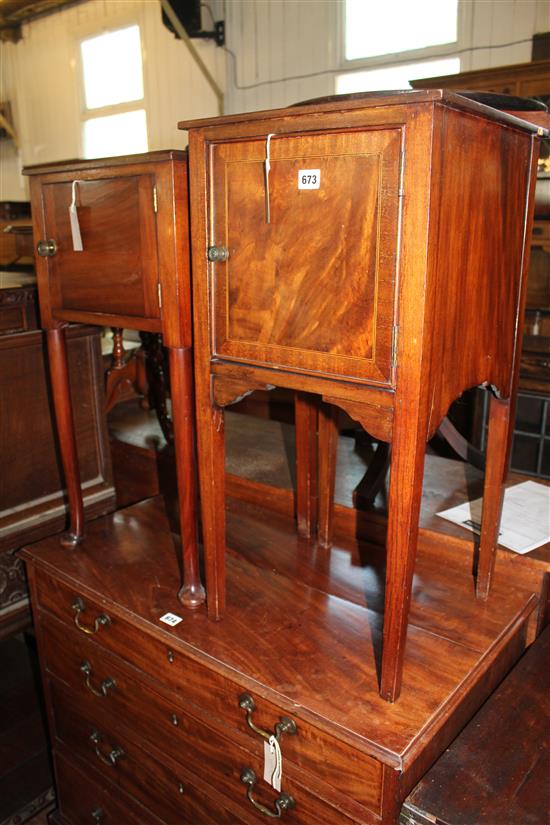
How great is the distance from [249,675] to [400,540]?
392 millimetres

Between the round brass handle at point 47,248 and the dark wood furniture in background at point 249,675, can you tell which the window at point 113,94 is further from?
the dark wood furniture in background at point 249,675

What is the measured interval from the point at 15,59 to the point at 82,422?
628 cm

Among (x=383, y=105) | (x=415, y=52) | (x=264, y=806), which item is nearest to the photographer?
(x=383, y=105)

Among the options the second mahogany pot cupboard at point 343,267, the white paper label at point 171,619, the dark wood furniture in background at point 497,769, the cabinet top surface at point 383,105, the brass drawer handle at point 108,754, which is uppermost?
the cabinet top surface at point 383,105

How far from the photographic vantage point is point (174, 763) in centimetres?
142

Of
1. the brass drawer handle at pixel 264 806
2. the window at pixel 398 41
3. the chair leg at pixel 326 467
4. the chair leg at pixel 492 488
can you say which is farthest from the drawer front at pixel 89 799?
the window at pixel 398 41

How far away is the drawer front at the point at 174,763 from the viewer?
1.19m

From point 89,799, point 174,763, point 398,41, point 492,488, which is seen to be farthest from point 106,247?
point 398,41

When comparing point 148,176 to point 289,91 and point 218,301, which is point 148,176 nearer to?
point 218,301

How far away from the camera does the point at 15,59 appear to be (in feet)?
22.6

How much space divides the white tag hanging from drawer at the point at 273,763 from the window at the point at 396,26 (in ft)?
12.6

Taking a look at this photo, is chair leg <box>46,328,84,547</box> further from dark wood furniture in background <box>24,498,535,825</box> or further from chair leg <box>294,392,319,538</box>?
chair leg <box>294,392,319,538</box>

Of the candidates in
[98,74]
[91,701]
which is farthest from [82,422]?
[98,74]

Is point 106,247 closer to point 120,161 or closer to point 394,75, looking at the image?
point 120,161
